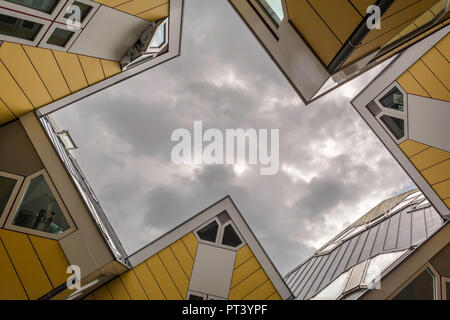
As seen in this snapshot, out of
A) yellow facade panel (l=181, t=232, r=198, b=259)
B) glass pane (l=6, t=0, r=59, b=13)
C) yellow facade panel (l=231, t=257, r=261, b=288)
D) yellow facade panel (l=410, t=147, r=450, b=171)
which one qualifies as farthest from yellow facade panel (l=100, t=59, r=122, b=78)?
yellow facade panel (l=410, t=147, r=450, b=171)

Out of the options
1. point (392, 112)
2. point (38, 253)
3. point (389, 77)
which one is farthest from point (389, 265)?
point (38, 253)

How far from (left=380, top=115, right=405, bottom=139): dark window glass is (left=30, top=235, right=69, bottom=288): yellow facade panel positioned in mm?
9420

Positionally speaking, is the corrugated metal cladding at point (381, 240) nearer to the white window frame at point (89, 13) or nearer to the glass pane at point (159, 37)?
the glass pane at point (159, 37)

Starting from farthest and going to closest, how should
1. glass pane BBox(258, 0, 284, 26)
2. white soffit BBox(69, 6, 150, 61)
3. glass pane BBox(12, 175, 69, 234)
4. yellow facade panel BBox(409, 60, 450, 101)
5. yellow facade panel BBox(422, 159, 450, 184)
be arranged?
1. yellow facade panel BBox(422, 159, 450, 184)
2. yellow facade panel BBox(409, 60, 450, 101)
3. white soffit BBox(69, 6, 150, 61)
4. glass pane BBox(12, 175, 69, 234)
5. glass pane BBox(258, 0, 284, 26)

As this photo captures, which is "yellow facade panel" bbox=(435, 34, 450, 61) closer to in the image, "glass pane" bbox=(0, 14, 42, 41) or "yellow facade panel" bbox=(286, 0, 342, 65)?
"yellow facade panel" bbox=(286, 0, 342, 65)

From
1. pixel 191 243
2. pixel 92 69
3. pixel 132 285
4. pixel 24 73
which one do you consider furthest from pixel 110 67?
pixel 132 285

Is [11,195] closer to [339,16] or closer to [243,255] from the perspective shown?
[339,16]

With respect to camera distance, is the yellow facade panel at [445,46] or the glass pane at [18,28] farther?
the yellow facade panel at [445,46]

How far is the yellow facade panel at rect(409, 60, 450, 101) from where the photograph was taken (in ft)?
23.4

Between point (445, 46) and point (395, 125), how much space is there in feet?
7.62

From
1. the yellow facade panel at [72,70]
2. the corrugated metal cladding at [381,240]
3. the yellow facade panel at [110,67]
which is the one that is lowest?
the corrugated metal cladding at [381,240]

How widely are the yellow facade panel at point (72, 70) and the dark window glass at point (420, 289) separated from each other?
1081cm

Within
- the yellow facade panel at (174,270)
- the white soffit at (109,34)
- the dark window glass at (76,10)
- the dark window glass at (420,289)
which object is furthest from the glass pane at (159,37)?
the dark window glass at (420,289)

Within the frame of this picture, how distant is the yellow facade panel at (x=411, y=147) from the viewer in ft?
26.3
